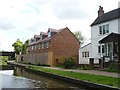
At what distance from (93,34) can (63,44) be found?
18248 mm

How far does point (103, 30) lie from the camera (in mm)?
40156

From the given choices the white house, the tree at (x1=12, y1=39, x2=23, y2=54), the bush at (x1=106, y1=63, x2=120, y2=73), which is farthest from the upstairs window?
the tree at (x1=12, y1=39, x2=23, y2=54)

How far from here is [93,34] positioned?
42906 millimetres

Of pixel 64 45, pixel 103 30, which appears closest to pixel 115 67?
pixel 103 30

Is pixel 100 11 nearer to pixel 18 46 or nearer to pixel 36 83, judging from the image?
pixel 36 83

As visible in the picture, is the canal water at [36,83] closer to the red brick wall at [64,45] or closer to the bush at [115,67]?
the bush at [115,67]

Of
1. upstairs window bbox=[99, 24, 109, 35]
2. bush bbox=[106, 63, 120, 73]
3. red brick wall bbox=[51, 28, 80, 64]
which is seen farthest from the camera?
red brick wall bbox=[51, 28, 80, 64]

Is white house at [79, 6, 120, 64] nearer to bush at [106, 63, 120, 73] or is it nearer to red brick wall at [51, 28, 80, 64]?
bush at [106, 63, 120, 73]

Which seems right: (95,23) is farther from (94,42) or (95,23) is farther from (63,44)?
(63,44)

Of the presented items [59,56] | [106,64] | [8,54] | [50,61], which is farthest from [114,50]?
[8,54]

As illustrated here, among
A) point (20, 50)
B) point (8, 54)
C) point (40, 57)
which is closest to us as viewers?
point (40, 57)

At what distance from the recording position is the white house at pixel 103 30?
37.0 m

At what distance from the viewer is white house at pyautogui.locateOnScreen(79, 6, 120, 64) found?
36969mm

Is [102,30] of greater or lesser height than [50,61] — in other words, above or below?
above
